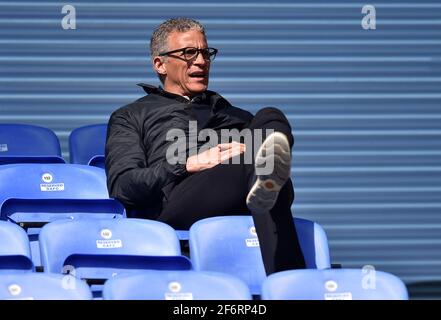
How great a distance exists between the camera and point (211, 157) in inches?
230

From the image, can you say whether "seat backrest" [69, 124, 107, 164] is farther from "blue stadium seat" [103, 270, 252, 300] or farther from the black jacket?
"blue stadium seat" [103, 270, 252, 300]

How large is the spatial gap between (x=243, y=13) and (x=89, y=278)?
331cm

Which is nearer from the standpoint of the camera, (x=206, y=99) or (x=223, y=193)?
(x=223, y=193)

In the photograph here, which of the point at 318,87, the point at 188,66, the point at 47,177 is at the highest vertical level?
the point at 188,66

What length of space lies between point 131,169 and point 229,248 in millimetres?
783

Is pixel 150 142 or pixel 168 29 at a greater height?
pixel 168 29

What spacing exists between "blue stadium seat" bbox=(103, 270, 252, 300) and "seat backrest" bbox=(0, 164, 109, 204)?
5.28 ft

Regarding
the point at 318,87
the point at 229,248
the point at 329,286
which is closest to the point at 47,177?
the point at 229,248

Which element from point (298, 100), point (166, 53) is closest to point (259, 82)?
point (298, 100)

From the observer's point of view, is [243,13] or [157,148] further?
[243,13]

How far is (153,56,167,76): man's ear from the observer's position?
656 centimetres

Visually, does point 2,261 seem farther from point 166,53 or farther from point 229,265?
point 166,53

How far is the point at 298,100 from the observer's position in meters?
7.96

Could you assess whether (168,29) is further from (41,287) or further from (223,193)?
(41,287)
